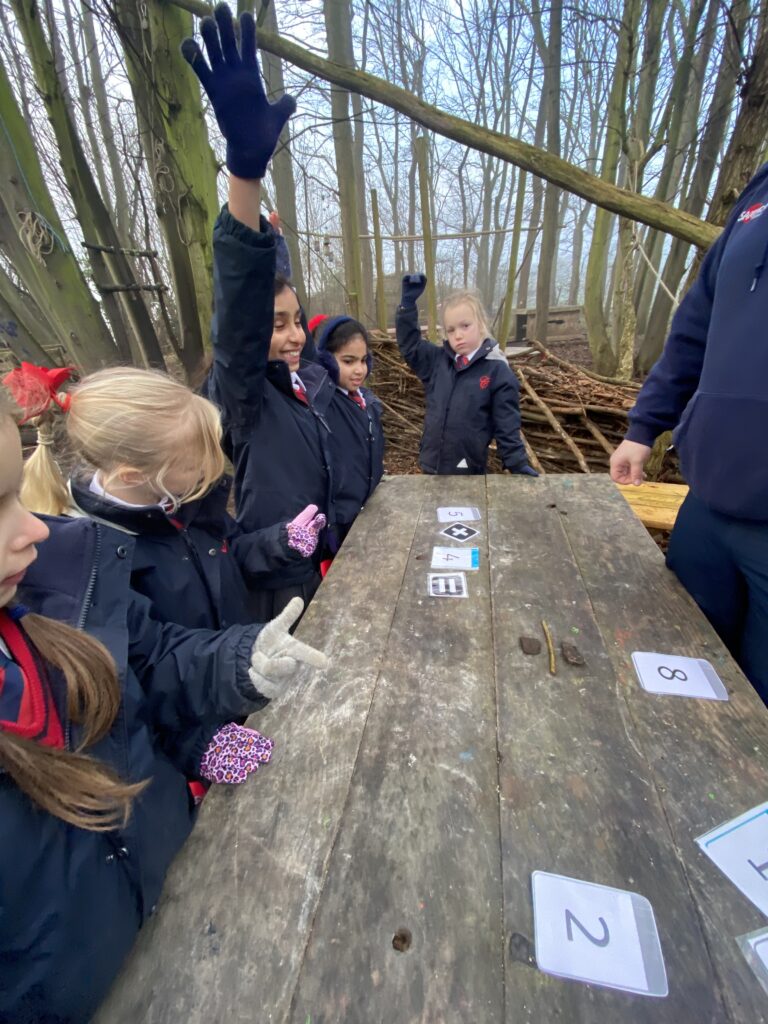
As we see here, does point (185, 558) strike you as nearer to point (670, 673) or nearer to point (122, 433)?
point (122, 433)

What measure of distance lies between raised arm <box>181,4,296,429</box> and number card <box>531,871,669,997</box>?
1.62m

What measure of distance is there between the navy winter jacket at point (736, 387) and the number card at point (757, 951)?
0.97m

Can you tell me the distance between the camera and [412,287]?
126 inches

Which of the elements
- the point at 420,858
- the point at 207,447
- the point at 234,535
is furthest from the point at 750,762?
the point at 234,535

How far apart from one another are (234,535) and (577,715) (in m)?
1.33

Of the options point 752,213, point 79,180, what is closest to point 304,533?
point 752,213

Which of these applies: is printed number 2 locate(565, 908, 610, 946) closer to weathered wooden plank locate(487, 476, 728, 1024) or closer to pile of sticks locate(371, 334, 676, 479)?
weathered wooden plank locate(487, 476, 728, 1024)

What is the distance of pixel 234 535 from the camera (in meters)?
1.86

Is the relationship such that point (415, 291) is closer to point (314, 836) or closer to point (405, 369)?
point (314, 836)

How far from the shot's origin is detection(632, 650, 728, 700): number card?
122 cm

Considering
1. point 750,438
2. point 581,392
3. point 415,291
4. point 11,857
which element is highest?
point 415,291

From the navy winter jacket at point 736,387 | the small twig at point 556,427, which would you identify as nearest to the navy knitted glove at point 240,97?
the navy winter jacket at point 736,387

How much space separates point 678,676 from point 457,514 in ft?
3.91

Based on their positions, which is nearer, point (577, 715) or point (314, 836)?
point (314, 836)
